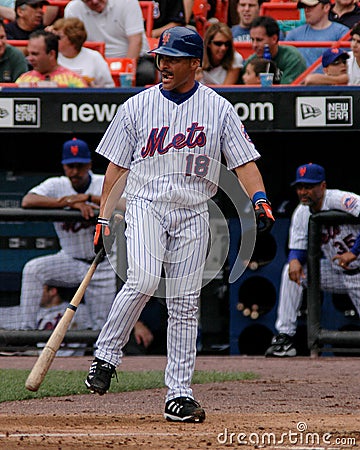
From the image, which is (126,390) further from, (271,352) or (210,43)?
(210,43)

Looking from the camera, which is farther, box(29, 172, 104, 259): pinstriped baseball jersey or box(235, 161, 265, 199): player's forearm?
box(29, 172, 104, 259): pinstriped baseball jersey

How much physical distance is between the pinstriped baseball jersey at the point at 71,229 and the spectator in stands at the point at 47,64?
85cm

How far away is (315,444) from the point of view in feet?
12.0

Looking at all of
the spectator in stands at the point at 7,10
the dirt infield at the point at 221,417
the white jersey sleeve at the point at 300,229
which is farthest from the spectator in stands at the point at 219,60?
the dirt infield at the point at 221,417

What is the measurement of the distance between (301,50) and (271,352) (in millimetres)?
2961

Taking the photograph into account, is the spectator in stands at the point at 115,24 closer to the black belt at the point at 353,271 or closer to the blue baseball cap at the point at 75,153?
the blue baseball cap at the point at 75,153

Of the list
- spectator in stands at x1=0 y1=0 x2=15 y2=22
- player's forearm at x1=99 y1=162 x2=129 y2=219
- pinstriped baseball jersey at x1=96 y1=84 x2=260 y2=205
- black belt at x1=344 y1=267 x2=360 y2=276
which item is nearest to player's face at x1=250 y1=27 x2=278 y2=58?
black belt at x1=344 y1=267 x2=360 y2=276

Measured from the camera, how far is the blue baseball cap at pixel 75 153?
7840 millimetres

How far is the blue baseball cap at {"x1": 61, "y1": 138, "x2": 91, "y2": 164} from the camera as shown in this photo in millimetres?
7840

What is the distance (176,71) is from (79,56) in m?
4.33

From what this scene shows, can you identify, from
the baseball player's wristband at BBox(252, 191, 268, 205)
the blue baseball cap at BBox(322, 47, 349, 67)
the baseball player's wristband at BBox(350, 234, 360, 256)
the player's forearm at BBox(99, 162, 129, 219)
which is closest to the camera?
the baseball player's wristband at BBox(252, 191, 268, 205)

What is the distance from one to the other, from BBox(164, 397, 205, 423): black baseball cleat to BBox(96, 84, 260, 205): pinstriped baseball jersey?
894 mm

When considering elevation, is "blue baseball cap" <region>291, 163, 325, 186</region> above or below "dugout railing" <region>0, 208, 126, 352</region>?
above

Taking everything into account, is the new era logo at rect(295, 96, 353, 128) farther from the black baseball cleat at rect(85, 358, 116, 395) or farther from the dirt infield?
the black baseball cleat at rect(85, 358, 116, 395)
